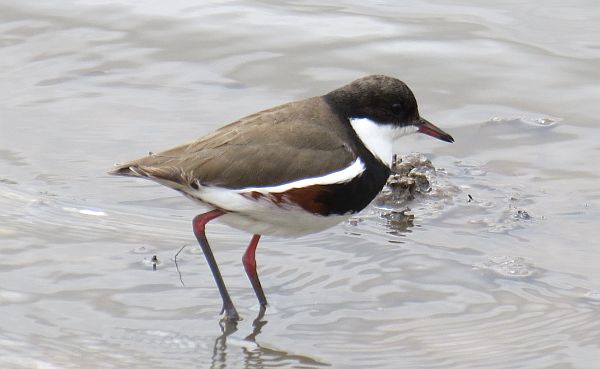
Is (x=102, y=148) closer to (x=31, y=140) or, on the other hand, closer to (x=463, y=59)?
(x=31, y=140)

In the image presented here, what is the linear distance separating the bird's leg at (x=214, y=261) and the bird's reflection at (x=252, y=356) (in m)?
0.13

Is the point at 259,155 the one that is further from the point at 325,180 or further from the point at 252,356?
the point at 252,356

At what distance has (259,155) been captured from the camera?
6.49 meters

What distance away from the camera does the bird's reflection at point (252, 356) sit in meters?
→ 6.07

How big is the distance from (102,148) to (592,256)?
352 centimetres

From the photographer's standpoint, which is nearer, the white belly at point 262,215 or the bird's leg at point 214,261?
the white belly at point 262,215

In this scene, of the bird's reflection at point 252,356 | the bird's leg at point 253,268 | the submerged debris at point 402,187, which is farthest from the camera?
the submerged debris at point 402,187

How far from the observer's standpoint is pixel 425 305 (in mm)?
6699

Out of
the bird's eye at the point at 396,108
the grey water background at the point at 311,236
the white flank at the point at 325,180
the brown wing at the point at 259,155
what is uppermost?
the bird's eye at the point at 396,108

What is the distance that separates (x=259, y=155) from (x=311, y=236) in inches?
47.8

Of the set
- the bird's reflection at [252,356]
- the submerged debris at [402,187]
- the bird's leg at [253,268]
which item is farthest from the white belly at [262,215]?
the submerged debris at [402,187]

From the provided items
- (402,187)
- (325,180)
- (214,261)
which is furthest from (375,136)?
(402,187)

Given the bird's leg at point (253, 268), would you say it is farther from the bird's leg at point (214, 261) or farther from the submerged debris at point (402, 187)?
the submerged debris at point (402, 187)

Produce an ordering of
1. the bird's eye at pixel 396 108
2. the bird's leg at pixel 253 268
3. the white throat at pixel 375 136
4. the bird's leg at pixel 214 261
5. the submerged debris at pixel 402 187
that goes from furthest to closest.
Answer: the submerged debris at pixel 402 187 < the bird's eye at pixel 396 108 < the white throat at pixel 375 136 < the bird's leg at pixel 253 268 < the bird's leg at pixel 214 261
